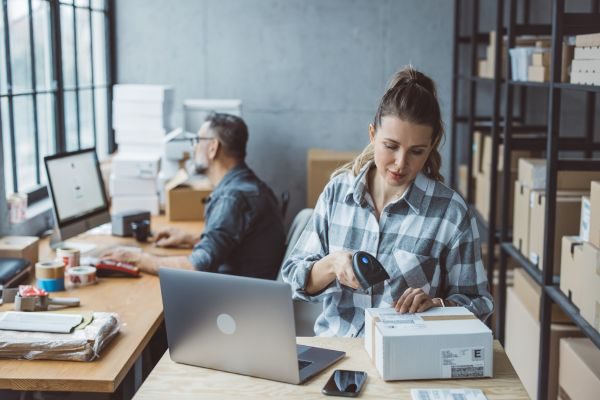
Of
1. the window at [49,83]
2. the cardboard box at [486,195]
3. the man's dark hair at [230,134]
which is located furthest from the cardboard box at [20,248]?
the cardboard box at [486,195]

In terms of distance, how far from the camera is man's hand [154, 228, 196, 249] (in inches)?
157

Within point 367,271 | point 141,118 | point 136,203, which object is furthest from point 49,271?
point 141,118

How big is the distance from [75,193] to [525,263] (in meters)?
2.04

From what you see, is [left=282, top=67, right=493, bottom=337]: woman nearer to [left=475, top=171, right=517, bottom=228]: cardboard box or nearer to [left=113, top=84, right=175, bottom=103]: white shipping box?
[left=475, top=171, right=517, bottom=228]: cardboard box

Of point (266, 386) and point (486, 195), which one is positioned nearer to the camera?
point (266, 386)

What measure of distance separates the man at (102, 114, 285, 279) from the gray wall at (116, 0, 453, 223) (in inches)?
85.1

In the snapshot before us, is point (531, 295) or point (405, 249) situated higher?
point (405, 249)

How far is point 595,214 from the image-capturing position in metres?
2.84

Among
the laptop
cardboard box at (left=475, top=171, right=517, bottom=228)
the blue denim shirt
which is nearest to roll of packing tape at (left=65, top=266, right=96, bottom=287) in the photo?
the blue denim shirt

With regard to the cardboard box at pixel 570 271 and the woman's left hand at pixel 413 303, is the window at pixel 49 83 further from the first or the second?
the cardboard box at pixel 570 271

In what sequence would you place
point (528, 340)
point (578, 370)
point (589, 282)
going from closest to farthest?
point (589, 282) < point (578, 370) < point (528, 340)

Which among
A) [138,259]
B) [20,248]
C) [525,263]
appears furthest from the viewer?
[525,263]

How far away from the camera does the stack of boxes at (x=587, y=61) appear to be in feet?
9.04

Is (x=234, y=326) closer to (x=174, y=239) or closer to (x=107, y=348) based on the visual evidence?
(x=107, y=348)
